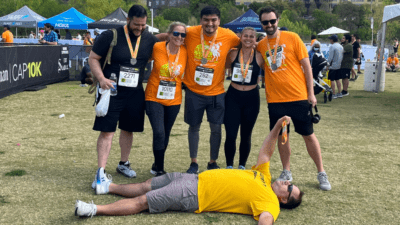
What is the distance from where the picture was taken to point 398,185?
488 cm

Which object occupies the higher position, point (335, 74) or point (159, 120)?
point (335, 74)

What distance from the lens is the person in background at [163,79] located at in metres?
4.79

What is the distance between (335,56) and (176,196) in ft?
32.2

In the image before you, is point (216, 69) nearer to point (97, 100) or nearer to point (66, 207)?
point (97, 100)

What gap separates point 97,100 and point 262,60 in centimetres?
181

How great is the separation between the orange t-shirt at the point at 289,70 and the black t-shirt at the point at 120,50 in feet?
4.25

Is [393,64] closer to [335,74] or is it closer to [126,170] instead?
[335,74]

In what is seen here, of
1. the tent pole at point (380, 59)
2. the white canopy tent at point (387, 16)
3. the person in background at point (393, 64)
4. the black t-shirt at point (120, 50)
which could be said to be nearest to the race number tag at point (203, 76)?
the black t-shirt at point (120, 50)

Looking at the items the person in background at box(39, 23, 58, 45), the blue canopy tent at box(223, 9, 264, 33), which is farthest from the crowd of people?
the blue canopy tent at box(223, 9, 264, 33)

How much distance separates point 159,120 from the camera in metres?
4.80

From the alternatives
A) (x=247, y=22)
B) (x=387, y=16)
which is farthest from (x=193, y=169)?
(x=247, y=22)

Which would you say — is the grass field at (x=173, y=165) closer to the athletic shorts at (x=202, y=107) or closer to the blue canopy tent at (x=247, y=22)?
the athletic shorts at (x=202, y=107)

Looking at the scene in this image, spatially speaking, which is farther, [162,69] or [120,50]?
[162,69]

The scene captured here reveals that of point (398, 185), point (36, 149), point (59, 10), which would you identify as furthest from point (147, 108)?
point (59, 10)
